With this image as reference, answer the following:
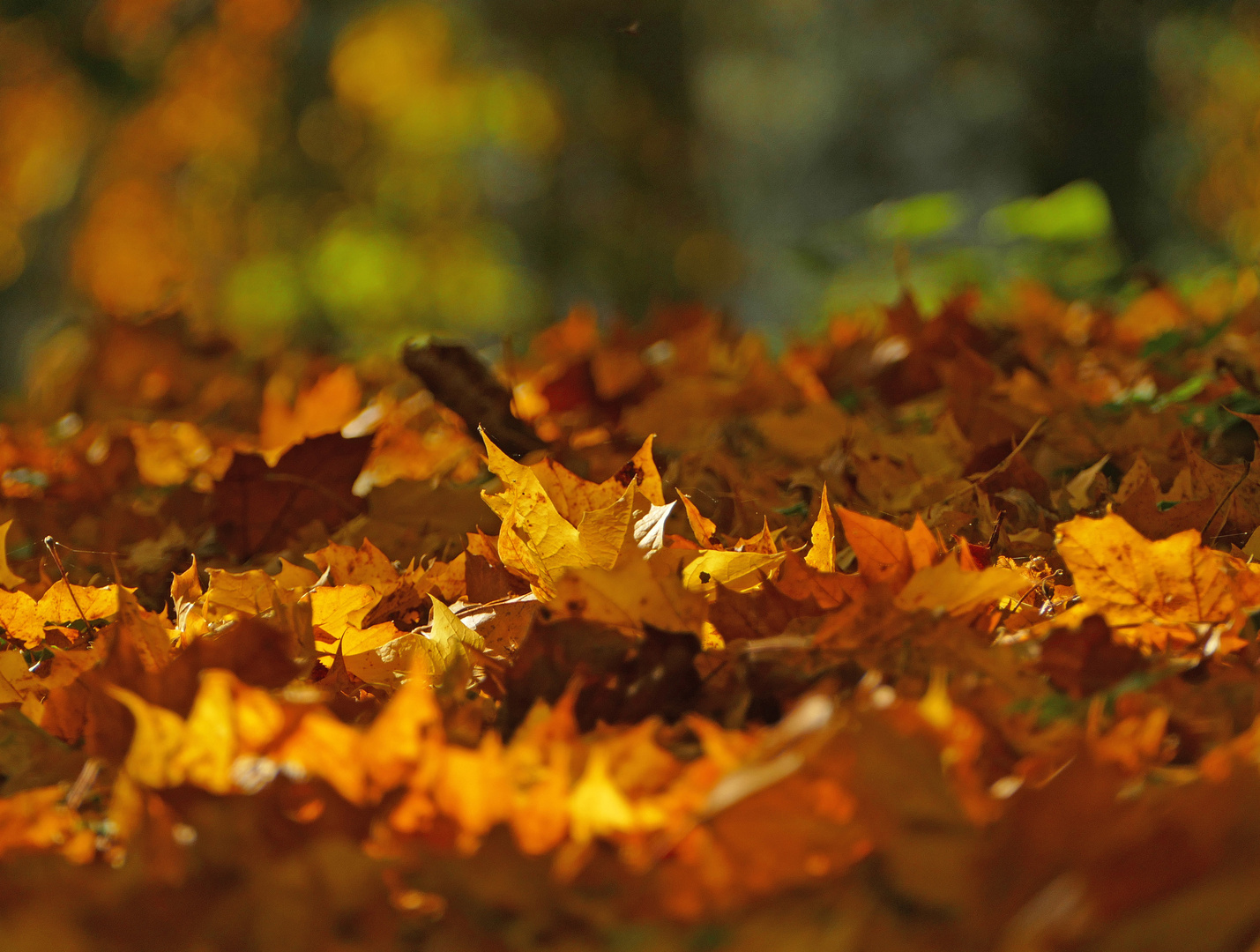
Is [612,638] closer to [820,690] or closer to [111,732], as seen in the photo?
[820,690]

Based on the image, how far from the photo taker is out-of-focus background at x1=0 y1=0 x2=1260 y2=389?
5387 millimetres

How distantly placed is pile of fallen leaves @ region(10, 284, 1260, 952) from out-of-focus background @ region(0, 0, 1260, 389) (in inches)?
65.5

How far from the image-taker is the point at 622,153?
10547 mm

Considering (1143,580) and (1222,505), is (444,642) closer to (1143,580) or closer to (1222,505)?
(1143,580)

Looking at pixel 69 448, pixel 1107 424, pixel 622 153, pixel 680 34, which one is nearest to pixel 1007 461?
pixel 1107 424

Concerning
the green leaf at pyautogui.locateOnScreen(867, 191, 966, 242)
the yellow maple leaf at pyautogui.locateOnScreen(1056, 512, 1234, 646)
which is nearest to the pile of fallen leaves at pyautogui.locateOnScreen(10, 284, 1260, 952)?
the yellow maple leaf at pyautogui.locateOnScreen(1056, 512, 1234, 646)

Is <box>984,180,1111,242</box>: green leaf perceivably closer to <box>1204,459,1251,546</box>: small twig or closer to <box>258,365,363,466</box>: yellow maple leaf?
<box>258,365,363,466</box>: yellow maple leaf

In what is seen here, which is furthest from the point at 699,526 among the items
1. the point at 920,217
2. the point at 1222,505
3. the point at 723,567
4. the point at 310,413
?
the point at 920,217

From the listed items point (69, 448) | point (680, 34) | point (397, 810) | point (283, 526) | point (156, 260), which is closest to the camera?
point (397, 810)

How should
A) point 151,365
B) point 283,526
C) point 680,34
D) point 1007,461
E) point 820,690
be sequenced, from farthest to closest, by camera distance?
point 680,34 < point 151,365 < point 283,526 < point 1007,461 < point 820,690

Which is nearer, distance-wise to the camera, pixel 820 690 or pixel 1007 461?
pixel 820 690

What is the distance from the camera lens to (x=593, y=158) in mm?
10562

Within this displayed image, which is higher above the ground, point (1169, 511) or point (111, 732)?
point (111, 732)

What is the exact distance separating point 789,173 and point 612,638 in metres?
6.65
